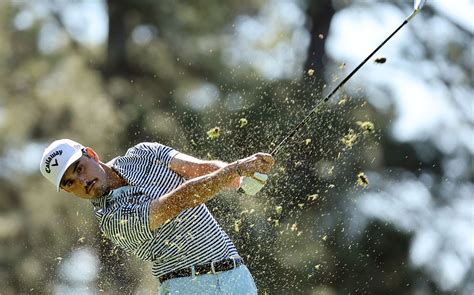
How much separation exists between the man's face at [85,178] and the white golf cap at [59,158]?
2 centimetres

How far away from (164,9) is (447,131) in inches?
101

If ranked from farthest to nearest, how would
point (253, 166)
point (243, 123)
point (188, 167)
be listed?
point (243, 123) < point (188, 167) < point (253, 166)

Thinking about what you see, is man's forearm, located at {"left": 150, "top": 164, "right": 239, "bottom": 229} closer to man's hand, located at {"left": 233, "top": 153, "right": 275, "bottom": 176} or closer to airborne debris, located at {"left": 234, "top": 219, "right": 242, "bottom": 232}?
man's hand, located at {"left": 233, "top": 153, "right": 275, "bottom": 176}

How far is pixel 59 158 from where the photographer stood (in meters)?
4.92

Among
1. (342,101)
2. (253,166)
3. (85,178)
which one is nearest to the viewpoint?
(253,166)

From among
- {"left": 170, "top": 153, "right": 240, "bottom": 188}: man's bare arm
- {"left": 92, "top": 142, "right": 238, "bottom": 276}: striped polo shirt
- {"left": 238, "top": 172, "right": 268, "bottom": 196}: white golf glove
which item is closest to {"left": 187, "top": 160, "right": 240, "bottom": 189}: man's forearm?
{"left": 170, "top": 153, "right": 240, "bottom": 188}: man's bare arm

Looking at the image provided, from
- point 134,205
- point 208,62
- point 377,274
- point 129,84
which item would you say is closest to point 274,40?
point 208,62

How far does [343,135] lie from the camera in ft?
27.9

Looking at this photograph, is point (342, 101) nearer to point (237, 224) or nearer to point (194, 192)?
point (237, 224)

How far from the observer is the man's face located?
4.86m

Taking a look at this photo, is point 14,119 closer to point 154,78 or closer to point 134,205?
point 154,78

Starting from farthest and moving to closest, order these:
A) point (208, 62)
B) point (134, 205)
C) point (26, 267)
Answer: point (208, 62) → point (26, 267) → point (134, 205)

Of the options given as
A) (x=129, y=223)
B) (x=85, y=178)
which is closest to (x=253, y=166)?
(x=129, y=223)

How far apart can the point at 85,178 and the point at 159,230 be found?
33 cm
